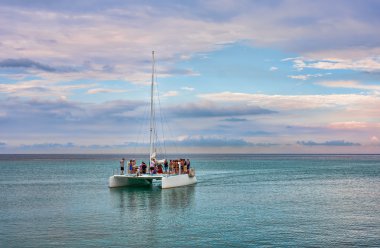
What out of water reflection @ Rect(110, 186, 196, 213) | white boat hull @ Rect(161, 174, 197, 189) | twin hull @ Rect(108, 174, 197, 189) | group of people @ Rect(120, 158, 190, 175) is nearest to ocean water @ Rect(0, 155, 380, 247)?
water reflection @ Rect(110, 186, 196, 213)

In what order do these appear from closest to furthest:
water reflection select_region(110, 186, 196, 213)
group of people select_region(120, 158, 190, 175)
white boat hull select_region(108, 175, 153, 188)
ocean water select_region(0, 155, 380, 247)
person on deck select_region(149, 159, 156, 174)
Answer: ocean water select_region(0, 155, 380, 247) < water reflection select_region(110, 186, 196, 213) < white boat hull select_region(108, 175, 153, 188) < person on deck select_region(149, 159, 156, 174) < group of people select_region(120, 158, 190, 175)

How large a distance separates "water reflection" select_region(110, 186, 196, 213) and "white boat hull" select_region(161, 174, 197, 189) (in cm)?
56

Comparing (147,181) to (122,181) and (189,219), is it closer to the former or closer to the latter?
(122,181)

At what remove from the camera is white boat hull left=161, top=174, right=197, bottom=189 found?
4319 centimetres

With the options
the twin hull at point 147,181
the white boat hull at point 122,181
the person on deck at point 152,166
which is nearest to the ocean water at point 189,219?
the twin hull at point 147,181

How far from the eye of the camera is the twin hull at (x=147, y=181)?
43062 millimetres

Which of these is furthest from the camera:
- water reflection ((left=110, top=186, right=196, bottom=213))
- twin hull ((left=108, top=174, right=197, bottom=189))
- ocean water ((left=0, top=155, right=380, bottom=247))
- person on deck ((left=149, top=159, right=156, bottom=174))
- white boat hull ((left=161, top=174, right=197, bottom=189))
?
person on deck ((left=149, top=159, right=156, bottom=174))

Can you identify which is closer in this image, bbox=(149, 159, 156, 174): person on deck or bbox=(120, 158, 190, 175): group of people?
bbox=(149, 159, 156, 174): person on deck

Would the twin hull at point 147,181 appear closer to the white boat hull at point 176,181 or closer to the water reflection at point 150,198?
the white boat hull at point 176,181

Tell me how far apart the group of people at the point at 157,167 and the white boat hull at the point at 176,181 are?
0.99m

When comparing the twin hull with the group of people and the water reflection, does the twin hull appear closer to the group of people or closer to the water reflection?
the water reflection

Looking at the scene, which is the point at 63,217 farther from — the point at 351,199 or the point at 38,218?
the point at 351,199

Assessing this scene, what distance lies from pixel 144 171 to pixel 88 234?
23.9 meters

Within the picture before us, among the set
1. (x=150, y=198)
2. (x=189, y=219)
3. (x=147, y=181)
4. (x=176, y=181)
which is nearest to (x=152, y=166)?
(x=176, y=181)
